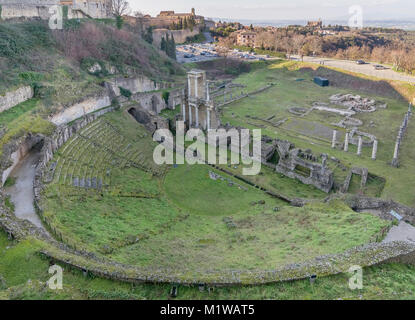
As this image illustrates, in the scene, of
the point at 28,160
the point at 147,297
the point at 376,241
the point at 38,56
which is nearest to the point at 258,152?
the point at 376,241

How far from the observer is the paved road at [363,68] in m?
67.7

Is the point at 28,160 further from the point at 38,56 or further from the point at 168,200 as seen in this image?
the point at 38,56

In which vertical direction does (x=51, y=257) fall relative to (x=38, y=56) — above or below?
below

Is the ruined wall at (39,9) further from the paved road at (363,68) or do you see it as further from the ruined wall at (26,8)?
the paved road at (363,68)

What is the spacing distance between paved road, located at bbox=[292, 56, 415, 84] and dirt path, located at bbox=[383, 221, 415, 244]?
55.1 metres

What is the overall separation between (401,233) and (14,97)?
3578 centimetres

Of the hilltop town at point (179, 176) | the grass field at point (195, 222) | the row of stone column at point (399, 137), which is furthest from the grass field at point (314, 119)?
the grass field at point (195, 222)

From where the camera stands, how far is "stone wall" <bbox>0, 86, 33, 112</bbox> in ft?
104

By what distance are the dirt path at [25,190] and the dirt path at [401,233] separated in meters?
20.8

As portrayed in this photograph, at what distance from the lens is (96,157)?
31.1 metres

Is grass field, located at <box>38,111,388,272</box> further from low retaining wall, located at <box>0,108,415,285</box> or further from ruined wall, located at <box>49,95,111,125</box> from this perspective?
ruined wall, located at <box>49,95,111,125</box>

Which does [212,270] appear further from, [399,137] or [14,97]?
[399,137]

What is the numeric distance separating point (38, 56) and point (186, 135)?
2165cm

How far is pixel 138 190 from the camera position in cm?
2919
